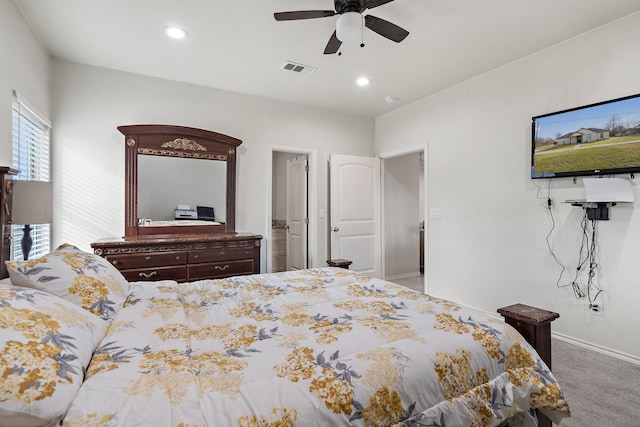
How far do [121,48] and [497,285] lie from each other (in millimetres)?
4433

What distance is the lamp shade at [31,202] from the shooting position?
1.96 m

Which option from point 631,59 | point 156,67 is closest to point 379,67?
point 631,59

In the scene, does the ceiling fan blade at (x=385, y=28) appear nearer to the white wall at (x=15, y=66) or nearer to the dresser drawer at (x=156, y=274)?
the white wall at (x=15, y=66)

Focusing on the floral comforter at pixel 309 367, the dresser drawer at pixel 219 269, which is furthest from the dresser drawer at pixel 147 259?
the floral comforter at pixel 309 367

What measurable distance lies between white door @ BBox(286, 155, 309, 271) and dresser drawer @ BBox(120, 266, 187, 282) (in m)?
1.95

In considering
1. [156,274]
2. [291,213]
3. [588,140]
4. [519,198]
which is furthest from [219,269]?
[588,140]

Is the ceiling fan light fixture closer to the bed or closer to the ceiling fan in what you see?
the ceiling fan

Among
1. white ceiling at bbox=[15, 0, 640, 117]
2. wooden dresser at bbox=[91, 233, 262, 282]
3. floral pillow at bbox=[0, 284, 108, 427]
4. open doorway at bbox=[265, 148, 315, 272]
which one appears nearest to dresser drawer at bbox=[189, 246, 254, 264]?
wooden dresser at bbox=[91, 233, 262, 282]

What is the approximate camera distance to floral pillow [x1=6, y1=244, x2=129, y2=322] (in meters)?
1.36

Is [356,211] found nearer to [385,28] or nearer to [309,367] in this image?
A: [385,28]

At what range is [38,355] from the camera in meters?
0.86

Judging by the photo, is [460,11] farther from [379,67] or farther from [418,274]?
[418,274]

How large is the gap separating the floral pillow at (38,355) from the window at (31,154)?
6.10 ft

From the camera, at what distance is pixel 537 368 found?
55.4 inches
